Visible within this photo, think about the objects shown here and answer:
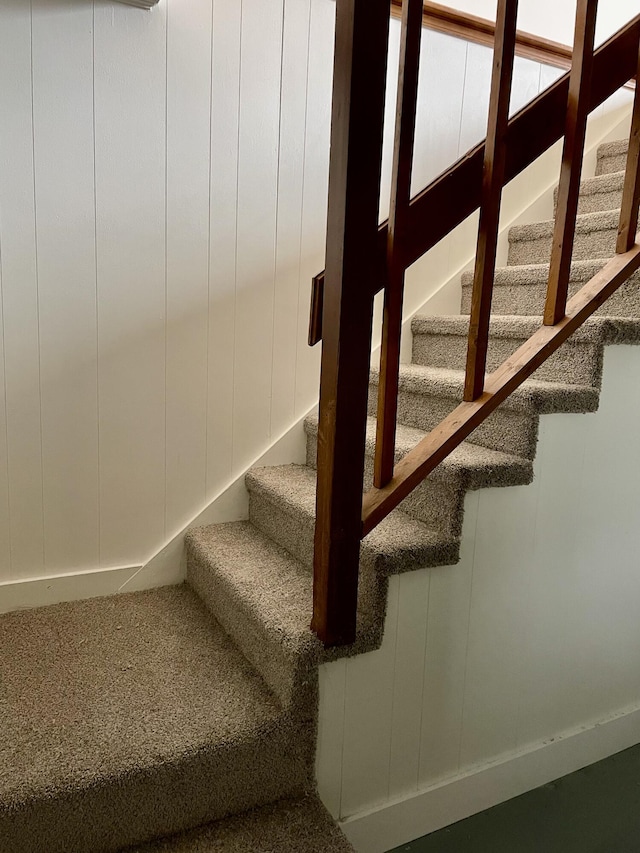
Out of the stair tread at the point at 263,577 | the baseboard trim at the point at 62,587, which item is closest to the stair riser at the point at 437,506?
the stair tread at the point at 263,577

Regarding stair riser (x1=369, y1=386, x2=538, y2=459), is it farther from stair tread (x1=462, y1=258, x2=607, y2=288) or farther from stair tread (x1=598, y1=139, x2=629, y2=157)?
stair tread (x1=598, y1=139, x2=629, y2=157)

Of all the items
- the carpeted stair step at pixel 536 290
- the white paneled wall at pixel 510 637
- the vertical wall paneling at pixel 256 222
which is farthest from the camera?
the vertical wall paneling at pixel 256 222

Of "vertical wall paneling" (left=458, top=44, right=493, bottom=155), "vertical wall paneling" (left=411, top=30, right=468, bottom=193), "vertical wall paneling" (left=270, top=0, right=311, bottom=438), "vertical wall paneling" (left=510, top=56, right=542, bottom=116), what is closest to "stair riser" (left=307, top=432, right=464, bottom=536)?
"vertical wall paneling" (left=270, top=0, right=311, bottom=438)

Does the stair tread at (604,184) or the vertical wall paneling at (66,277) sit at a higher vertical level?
the stair tread at (604,184)

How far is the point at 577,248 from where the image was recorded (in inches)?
91.3

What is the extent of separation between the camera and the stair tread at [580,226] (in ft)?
7.18

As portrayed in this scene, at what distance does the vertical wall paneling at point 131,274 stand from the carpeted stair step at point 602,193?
146 cm

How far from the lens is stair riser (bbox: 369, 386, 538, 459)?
1646 millimetres

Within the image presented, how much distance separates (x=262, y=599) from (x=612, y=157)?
235 centimetres

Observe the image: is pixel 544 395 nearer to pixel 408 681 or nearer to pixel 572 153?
pixel 572 153

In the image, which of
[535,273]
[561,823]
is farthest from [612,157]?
[561,823]

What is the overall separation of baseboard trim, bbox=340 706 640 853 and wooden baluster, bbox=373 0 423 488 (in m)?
0.88

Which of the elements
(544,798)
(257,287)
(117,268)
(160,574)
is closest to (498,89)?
(257,287)

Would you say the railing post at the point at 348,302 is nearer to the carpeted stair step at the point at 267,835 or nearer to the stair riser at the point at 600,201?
the carpeted stair step at the point at 267,835
